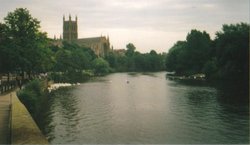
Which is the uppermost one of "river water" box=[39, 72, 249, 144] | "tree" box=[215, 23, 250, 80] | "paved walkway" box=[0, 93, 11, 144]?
"tree" box=[215, 23, 250, 80]

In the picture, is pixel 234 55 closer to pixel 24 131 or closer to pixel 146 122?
pixel 146 122

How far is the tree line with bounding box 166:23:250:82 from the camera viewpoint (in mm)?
78688

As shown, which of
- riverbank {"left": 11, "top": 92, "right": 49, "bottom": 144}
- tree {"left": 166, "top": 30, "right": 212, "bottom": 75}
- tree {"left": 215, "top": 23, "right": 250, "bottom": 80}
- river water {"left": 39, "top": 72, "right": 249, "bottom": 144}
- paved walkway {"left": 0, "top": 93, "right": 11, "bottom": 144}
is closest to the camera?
riverbank {"left": 11, "top": 92, "right": 49, "bottom": 144}

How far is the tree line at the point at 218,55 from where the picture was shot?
258 feet

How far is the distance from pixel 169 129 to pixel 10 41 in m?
33.8

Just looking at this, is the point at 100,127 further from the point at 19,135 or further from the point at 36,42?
the point at 36,42

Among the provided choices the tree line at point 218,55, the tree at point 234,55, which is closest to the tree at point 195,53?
the tree line at point 218,55

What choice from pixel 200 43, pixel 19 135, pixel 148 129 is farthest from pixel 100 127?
pixel 200 43

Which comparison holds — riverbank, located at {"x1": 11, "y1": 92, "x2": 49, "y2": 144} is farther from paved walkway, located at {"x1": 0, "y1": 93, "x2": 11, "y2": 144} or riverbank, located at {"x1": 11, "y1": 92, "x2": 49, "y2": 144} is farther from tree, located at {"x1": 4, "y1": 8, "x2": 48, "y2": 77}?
tree, located at {"x1": 4, "y1": 8, "x2": 48, "y2": 77}

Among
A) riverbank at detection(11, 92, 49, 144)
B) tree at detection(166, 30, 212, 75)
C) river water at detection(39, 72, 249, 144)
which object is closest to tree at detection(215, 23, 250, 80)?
tree at detection(166, 30, 212, 75)

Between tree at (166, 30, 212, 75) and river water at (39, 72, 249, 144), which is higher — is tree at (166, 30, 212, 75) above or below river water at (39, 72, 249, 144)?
above

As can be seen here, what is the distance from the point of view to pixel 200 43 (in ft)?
388

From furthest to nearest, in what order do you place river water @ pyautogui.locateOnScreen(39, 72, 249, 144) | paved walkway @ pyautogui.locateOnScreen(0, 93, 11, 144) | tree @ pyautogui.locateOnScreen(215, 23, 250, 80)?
tree @ pyautogui.locateOnScreen(215, 23, 250, 80)
river water @ pyautogui.locateOnScreen(39, 72, 249, 144)
paved walkway @ pyautogui.locateOnScreen(0, 93, 11, 144)

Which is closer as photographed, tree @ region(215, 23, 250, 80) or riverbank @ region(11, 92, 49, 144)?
riverbank @ region(11, 92, 49, 144)
